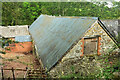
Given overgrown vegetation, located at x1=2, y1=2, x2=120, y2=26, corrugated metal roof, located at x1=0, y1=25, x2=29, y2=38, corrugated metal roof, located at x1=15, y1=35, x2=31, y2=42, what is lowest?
corrugated metal roof, located at x1=15, y1=35, x2=31, y2=42

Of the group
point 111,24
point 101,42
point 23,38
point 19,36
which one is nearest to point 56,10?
point 19,36

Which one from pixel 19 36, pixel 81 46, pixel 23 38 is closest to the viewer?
pixel 81 46

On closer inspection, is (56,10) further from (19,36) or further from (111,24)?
(111,24)

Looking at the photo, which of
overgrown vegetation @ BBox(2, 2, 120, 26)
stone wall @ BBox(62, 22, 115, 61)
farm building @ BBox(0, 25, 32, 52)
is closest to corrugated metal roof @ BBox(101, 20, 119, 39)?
stone wall @ BBox(62, 22, 115, 61)

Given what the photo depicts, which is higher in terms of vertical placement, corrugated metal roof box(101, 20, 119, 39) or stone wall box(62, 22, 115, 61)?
corrugated metal roof box(101, 20, 119, 39)

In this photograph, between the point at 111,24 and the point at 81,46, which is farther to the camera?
the point at 111,24

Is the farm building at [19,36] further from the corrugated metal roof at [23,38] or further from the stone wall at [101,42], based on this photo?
the stone wall at [101,42]

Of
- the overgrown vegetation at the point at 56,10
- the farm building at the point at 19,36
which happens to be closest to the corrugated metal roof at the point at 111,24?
the farm building at the point at 19,36

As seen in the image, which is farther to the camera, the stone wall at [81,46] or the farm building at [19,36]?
the farm building at [19,36]

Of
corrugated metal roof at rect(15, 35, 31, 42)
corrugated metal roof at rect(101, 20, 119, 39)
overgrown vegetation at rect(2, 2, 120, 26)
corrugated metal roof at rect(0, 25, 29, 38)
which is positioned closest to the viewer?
corrugated metal roof at rect(101, 20, 119, 39)

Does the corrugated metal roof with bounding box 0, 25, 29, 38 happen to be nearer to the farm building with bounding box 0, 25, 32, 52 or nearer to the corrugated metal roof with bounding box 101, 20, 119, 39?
the farm building with bounding box 0, 25, 32, 52

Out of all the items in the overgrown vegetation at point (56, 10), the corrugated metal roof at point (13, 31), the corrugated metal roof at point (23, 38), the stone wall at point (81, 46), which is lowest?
the stone wall at point (81, 46)

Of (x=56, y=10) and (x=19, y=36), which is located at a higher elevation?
(x=56, y=10)

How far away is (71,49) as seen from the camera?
6887 mm
